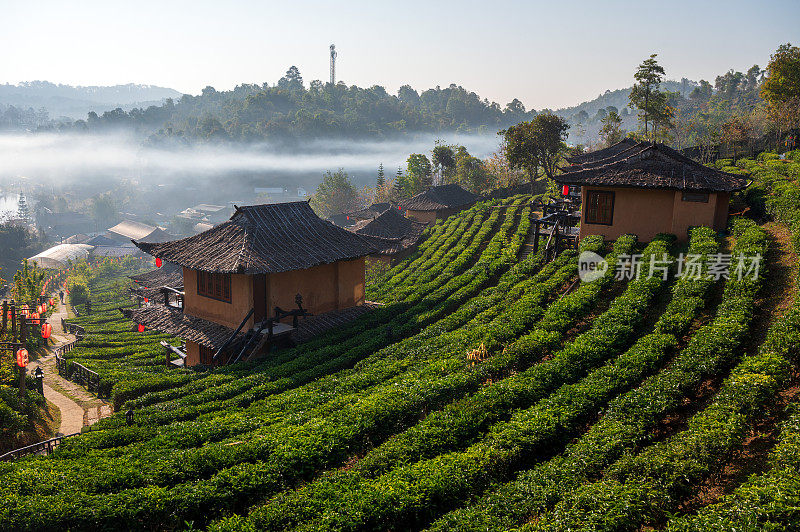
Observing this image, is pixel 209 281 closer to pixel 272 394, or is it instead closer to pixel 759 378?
pixel 272 394

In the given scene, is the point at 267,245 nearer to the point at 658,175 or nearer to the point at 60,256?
the point at 658,175

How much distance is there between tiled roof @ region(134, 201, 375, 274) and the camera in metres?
20.7

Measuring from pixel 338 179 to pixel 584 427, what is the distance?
276ft

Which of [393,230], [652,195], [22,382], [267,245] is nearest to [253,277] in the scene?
[267,245]

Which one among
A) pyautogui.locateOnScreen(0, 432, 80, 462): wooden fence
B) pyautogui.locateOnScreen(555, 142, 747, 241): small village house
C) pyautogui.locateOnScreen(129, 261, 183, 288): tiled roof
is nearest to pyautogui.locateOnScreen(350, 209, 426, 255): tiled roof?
pyautogui.locateOnScreen(129, 261, 183, 288): tiled roof

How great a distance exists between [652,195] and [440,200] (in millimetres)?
32831

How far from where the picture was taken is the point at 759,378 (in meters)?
11.3

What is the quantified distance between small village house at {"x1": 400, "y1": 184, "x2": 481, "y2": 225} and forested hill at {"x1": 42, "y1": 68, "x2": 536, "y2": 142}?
96.0m

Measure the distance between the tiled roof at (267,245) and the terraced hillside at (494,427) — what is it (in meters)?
3.51

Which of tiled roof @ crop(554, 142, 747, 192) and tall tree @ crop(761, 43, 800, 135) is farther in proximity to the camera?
tall tree @ crop(761, 43, 800, 135)

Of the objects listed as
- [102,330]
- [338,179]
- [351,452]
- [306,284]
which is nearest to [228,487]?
[351,452]

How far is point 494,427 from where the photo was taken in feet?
38.1

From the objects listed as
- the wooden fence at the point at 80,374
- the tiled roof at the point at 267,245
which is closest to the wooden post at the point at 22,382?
the wooden fence at the point at 80,374

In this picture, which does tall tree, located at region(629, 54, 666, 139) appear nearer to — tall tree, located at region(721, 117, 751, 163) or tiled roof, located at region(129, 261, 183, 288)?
tall tree, located at region(721, 117, 751, 163)
